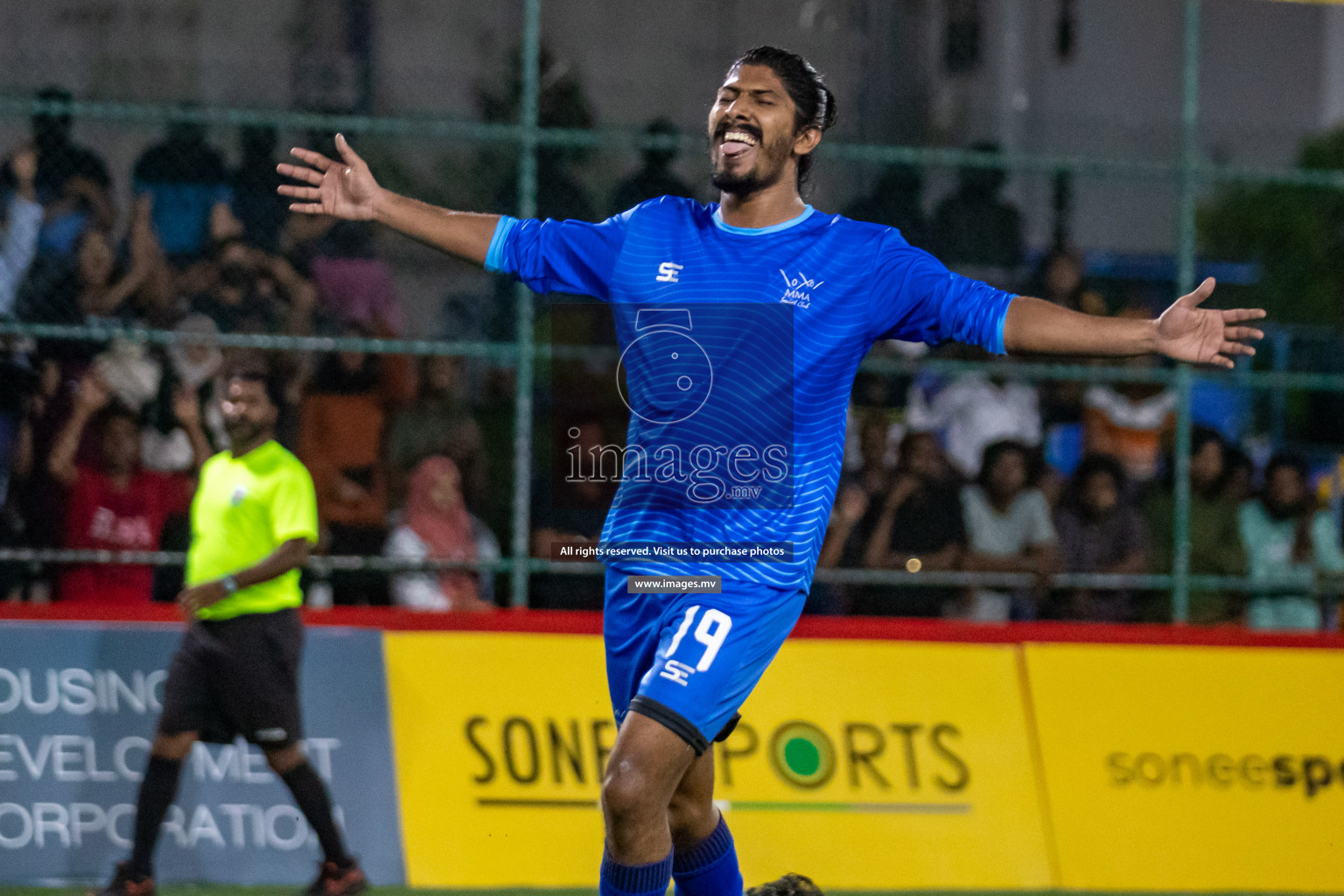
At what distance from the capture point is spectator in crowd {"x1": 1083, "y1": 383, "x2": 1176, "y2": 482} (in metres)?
8.61

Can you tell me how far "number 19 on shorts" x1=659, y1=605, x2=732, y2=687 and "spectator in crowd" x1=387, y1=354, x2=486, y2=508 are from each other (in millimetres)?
3958

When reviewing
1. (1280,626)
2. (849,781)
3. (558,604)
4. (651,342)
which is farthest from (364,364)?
(1280,626)

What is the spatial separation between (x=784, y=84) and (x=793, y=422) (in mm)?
904

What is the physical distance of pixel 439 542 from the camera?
7.59 m

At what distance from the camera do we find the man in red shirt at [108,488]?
7.36 meters

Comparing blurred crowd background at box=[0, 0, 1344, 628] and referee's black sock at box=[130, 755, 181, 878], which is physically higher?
blurred crowd background at box=[0, 0, 1344, 628]

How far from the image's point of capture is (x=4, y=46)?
26.5 feet

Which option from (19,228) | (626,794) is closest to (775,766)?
(626,794)

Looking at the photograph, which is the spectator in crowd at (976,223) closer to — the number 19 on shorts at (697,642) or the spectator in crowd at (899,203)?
the spectator in crowd at (899,203)

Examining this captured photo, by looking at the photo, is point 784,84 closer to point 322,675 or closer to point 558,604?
point 322,675

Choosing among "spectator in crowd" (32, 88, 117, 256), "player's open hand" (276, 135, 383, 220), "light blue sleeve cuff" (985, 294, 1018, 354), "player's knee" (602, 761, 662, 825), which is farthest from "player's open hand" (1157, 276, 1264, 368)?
"spectator in crowd" (32, 88, 117, 256)

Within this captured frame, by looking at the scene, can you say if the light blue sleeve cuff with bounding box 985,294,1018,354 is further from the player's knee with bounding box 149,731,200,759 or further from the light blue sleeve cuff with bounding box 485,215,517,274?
the player's knee with bounding box 149,731,200,759

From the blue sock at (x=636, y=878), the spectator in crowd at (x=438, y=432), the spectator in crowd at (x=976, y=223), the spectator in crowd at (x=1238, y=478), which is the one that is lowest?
the blue sock at (x=636, y=878)

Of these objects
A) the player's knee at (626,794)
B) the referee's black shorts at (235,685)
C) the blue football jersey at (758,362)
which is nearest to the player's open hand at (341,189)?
the blue football jersey at (758,362)
